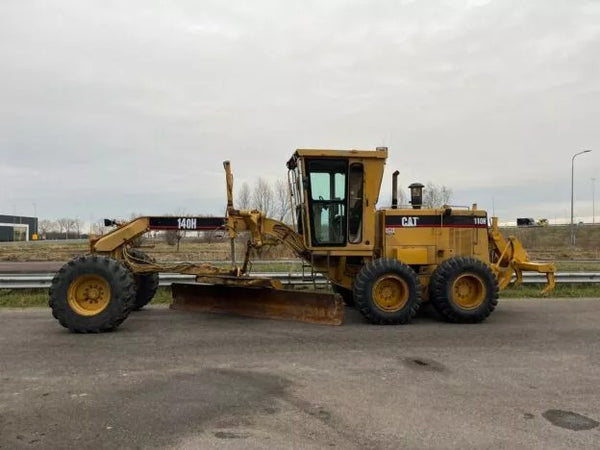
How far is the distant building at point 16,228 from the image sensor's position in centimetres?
10338

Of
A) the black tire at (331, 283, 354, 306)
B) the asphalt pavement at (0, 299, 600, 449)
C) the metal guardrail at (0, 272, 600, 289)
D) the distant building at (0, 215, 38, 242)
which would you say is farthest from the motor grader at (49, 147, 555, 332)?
the distant building at (0, 215, 38, 242)

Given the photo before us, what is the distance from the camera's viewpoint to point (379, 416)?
5078 millimetres

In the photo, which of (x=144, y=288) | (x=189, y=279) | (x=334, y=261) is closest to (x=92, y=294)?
(x=144, y=288)

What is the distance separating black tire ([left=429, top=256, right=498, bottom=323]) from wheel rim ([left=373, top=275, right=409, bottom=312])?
2.02 ft

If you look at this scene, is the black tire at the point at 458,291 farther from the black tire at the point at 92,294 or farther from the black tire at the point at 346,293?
the black tire at the point at 92,294

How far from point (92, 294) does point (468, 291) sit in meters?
6.61

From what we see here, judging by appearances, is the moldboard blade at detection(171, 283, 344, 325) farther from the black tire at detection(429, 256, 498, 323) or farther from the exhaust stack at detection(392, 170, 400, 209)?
the exhaust stack at detection(392, 170, 400, 209)

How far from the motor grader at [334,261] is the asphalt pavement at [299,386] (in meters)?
0.48

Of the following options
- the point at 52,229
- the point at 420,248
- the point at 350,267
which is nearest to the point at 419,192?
the point at 420,248

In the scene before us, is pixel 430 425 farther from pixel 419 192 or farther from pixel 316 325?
pixel 419 192

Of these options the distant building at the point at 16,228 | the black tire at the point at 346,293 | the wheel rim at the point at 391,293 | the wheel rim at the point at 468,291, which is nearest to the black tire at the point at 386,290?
the wheel rim at the point at 391,293

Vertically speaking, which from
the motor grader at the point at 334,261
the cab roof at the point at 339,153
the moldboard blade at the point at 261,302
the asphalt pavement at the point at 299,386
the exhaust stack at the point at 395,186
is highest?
the cab roof at the point at 339,153

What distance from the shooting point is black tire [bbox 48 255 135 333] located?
8.84 meters

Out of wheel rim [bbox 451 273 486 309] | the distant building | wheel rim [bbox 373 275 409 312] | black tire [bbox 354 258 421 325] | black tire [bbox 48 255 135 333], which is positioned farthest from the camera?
the distant building
